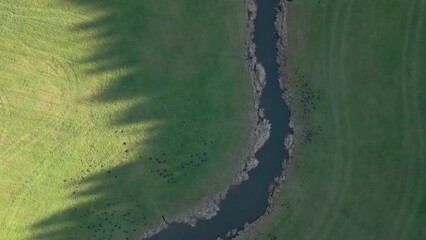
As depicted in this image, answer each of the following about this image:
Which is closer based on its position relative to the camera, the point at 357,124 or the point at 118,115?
the point at 357,124

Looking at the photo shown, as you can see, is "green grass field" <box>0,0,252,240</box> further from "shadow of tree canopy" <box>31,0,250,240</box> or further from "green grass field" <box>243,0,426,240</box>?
"green grass field" <box>243,0,426,240</box>

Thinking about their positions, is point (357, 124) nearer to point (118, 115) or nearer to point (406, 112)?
point (406, 112)

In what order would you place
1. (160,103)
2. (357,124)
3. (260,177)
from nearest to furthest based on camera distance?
(357,124) < (160,103) < (260,177)

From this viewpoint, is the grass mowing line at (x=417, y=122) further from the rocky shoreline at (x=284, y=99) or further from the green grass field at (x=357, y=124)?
the rocky shoreline at (x=284, y=99)

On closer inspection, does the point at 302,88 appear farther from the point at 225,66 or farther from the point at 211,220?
the point at 211,220

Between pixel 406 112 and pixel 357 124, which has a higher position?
pixel 406 112

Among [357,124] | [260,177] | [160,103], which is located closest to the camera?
[357,124]

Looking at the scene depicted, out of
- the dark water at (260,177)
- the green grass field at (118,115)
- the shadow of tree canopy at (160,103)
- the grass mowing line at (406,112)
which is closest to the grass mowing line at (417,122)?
the grass mowing line at (406,112)

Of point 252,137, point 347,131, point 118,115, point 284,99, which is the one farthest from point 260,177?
point 118,115
